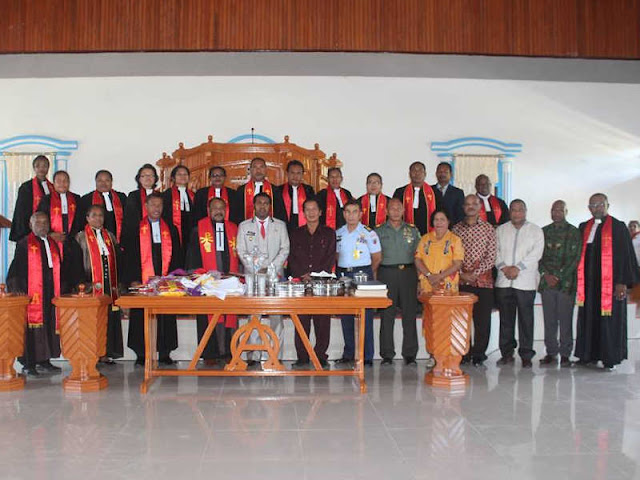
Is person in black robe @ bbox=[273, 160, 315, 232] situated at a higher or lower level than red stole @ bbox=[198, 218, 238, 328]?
higher

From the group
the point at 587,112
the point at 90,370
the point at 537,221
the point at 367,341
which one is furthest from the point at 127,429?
the point at 587,112

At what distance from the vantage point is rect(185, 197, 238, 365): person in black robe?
18.7 feet

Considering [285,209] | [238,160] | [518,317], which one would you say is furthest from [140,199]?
[518,317]

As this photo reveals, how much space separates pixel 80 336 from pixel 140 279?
3.54ft

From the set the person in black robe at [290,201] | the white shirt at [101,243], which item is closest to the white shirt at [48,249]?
the white shirt at [101,243]

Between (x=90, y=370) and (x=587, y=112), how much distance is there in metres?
7.03

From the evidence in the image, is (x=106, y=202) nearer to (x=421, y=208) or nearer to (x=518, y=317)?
(x=421, y=208)

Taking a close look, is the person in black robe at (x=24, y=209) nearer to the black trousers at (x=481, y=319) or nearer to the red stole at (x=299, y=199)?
the red stole at (x=299, y=199)

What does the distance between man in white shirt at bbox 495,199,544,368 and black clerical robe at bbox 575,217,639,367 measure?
0.50 m

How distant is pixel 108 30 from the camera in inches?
227

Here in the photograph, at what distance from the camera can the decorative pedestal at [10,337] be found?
194 inches

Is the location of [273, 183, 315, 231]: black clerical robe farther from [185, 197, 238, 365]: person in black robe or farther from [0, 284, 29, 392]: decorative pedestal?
[0, 284, 29, 392]: decorative pedestal

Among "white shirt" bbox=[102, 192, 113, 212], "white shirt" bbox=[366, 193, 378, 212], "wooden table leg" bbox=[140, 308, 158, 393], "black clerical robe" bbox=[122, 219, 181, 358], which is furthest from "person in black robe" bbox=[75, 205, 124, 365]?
"white shirt" bbox=[366, 193, 378, 212]

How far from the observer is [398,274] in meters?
5.72
